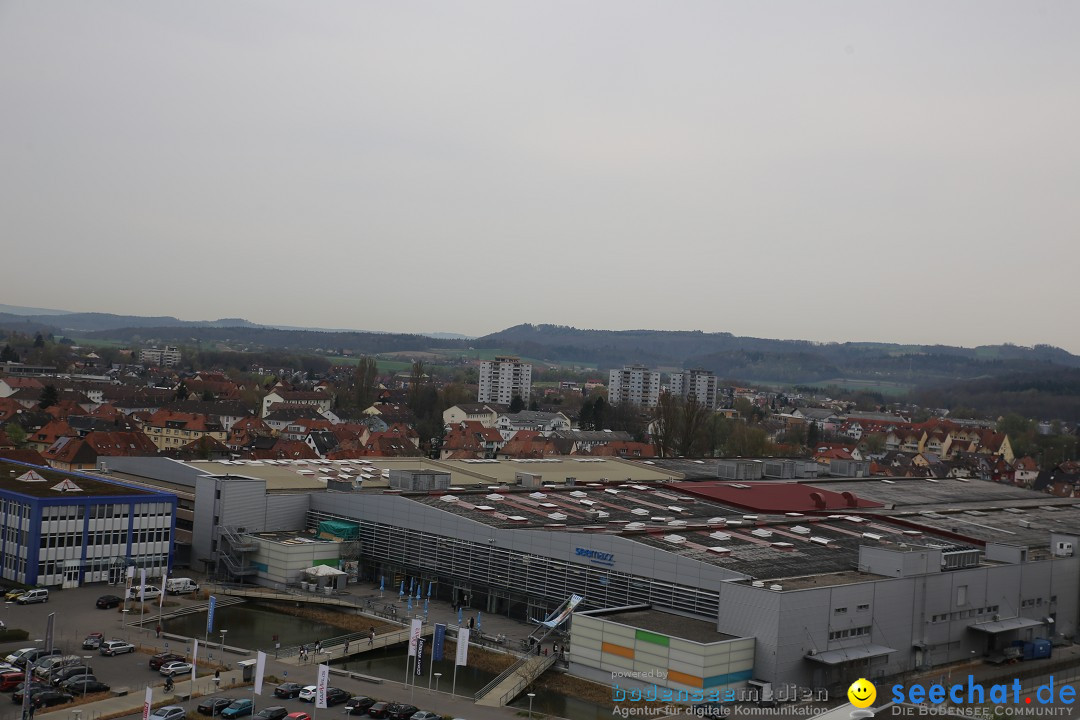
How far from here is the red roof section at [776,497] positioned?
1280 inches

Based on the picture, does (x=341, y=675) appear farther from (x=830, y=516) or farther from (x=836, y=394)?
(x=836, y=394)

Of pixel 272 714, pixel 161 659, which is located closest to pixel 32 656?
pixel 161 659

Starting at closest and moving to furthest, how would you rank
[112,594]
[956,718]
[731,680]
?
[956,718]
[731,680]
[112,594]

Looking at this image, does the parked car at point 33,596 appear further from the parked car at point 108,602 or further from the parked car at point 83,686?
the parked car at point 83,686

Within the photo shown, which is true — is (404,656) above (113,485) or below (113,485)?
below

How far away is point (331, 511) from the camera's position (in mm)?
29297

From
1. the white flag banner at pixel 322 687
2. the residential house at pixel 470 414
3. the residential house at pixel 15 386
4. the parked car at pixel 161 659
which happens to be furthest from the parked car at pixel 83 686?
the residential house at pixel 470 414

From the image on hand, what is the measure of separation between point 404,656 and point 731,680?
22.3 feet

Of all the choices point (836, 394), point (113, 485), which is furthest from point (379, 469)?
point (836, 394)

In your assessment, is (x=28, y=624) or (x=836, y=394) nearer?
(x=28, y=624)

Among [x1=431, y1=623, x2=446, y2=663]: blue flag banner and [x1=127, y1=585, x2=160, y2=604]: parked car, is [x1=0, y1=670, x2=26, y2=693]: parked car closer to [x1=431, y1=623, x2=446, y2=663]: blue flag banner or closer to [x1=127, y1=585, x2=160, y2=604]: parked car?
[x1=127, y1=585, x2=160, y2=604]: parked car

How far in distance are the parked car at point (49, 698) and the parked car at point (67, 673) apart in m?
0.73

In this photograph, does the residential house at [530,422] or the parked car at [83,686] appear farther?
the residential house at [530,422]

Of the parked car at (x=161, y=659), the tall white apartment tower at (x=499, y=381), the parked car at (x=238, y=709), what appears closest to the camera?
the parked car at (x=238, y=709)
